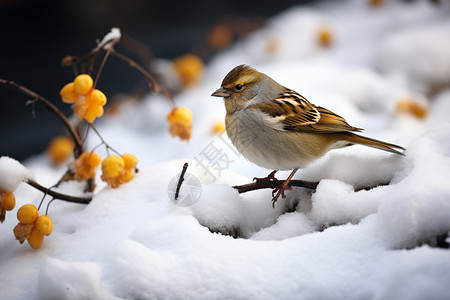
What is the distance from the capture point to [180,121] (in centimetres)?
164

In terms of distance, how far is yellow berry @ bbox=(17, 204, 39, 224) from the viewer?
130 centimetres

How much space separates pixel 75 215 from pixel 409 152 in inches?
43.9

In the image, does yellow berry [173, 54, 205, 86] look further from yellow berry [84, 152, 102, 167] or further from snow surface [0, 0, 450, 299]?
yellow berry [84, 152, 102, 167]

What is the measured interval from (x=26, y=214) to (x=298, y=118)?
0.94 metres

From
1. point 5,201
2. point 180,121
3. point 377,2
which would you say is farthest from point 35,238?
point 377,2

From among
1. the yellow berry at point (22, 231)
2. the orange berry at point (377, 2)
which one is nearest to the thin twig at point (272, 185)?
the yellow berry at point (22, 231)

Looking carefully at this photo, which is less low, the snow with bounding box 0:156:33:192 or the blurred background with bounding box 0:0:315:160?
the blurred background with bounding box 0:0:315:160

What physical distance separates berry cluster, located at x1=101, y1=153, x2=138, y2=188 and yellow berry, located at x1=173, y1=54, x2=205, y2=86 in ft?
5.10

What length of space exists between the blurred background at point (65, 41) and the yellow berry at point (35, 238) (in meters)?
1.63

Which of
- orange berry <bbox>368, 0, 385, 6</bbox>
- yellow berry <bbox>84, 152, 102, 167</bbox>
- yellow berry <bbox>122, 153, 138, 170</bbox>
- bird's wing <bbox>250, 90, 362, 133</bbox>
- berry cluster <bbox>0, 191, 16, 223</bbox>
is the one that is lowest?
berry cluster <bbox>0, 191, 16, 223</bbox>

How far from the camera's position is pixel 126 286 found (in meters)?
1.04

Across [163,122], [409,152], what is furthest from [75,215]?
[163,122]

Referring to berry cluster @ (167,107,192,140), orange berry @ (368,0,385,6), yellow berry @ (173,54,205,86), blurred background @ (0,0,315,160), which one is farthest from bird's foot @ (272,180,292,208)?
orange berry @ (368,0,385,6)

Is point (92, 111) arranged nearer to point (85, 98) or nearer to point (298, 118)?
point (85, 98)
